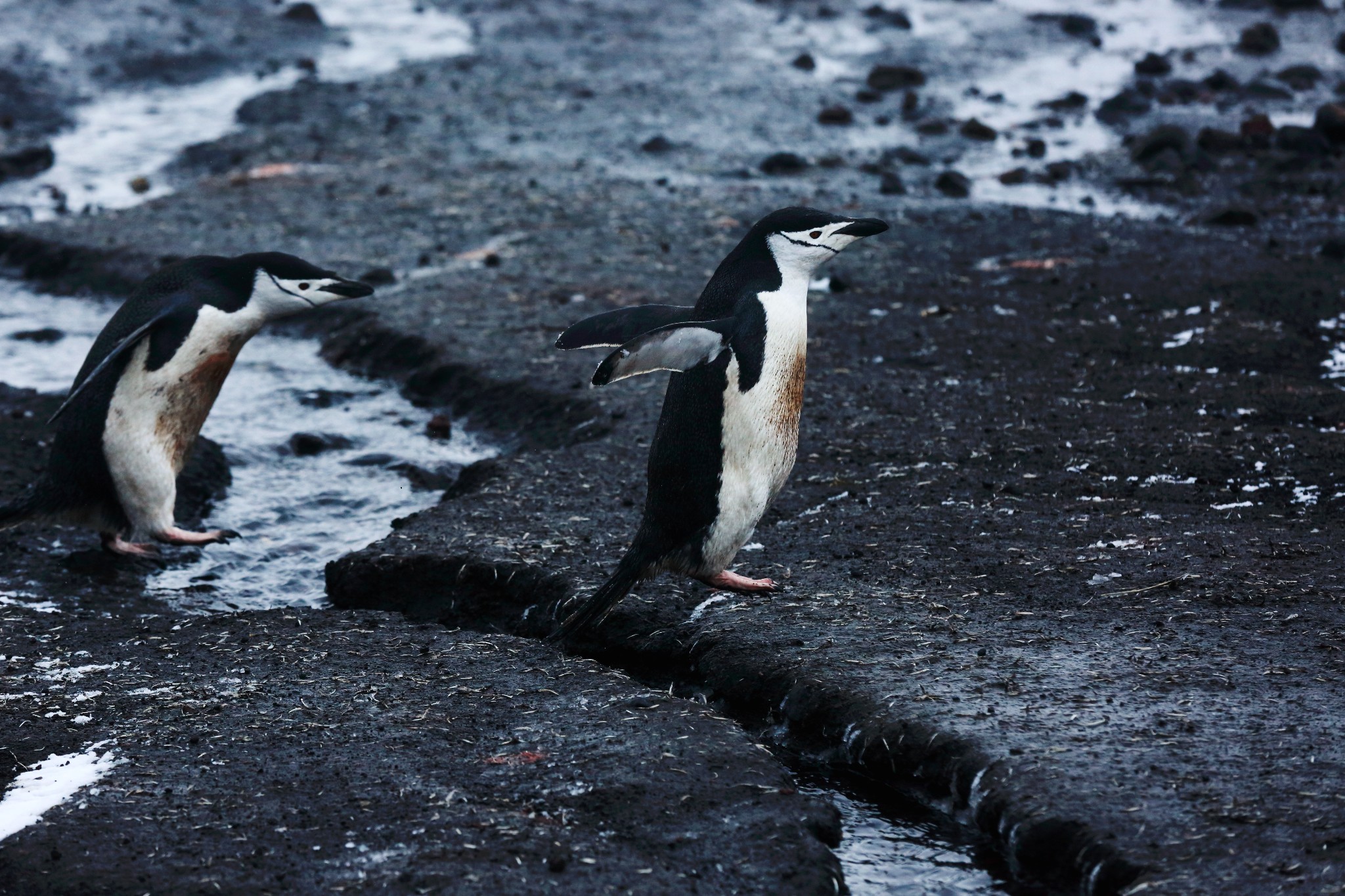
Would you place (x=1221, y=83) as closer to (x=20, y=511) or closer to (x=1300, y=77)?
(x=1300, y=77)

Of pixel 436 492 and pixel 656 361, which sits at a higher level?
pixel 656 361

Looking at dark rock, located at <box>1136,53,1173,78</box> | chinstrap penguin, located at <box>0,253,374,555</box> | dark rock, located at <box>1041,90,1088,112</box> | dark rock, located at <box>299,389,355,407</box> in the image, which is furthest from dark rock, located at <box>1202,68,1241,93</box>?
chinstrap penguin, located at <box>0,253,374,555</box>

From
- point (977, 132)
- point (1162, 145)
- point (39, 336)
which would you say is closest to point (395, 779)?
point (39, 336)

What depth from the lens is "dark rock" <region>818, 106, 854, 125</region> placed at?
473 inches

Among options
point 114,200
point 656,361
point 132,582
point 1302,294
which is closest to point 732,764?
point 656,361

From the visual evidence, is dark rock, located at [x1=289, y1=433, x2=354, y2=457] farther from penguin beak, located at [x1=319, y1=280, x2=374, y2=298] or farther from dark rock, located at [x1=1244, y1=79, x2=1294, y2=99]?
dark rock, located at [x1=1244, y1=79, x2=1294, y2=99]

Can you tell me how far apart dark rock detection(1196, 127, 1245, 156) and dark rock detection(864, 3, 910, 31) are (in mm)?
4910

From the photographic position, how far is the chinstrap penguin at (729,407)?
4406 mm

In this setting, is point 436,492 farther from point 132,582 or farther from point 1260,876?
point 1260,876

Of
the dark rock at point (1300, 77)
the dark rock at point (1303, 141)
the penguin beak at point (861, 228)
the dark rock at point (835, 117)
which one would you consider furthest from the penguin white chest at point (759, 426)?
the dark rock at point (1300, 77)

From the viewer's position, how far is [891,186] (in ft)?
33.7

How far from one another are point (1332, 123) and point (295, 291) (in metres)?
8.39

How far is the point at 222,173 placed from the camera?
11.1m

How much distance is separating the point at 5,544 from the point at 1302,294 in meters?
6.10
